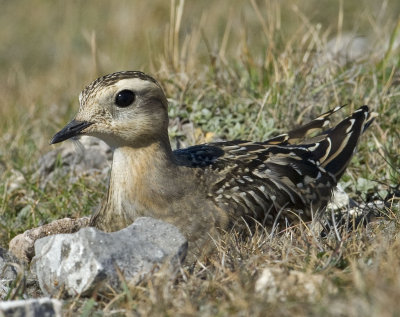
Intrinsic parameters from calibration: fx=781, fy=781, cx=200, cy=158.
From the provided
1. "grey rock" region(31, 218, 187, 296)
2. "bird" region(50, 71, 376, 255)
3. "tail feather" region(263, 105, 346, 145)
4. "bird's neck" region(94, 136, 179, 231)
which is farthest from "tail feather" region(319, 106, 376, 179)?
"grey rock" region(31, 218, 187, 296)

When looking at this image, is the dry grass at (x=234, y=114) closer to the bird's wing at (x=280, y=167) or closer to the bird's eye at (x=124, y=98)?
the bird's wing at (x=280, y=167)

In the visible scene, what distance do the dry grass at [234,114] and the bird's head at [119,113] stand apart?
104 cm

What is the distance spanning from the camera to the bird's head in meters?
5.68

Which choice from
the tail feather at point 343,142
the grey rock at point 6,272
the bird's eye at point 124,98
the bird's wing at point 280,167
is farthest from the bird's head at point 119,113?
the tail feather at point 343,142

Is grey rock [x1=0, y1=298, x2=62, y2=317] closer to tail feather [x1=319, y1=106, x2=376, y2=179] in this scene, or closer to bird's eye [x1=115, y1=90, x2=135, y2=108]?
bird's eye [x1=115, y1=90, x2=135, y2=108]

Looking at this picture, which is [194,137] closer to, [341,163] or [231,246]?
[341,163]

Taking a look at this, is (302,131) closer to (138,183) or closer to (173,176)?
(173,176)

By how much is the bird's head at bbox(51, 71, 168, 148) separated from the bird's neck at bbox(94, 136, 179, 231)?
3.5 inches

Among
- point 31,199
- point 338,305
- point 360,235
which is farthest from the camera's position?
point 31,199

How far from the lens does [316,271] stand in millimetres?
4504

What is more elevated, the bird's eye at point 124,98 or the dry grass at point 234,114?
the bird's eye at point 124,98

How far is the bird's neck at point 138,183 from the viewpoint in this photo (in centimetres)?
576

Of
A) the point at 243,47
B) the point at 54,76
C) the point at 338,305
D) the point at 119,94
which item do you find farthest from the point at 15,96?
the point at 338,305

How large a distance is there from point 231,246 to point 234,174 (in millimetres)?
1088
